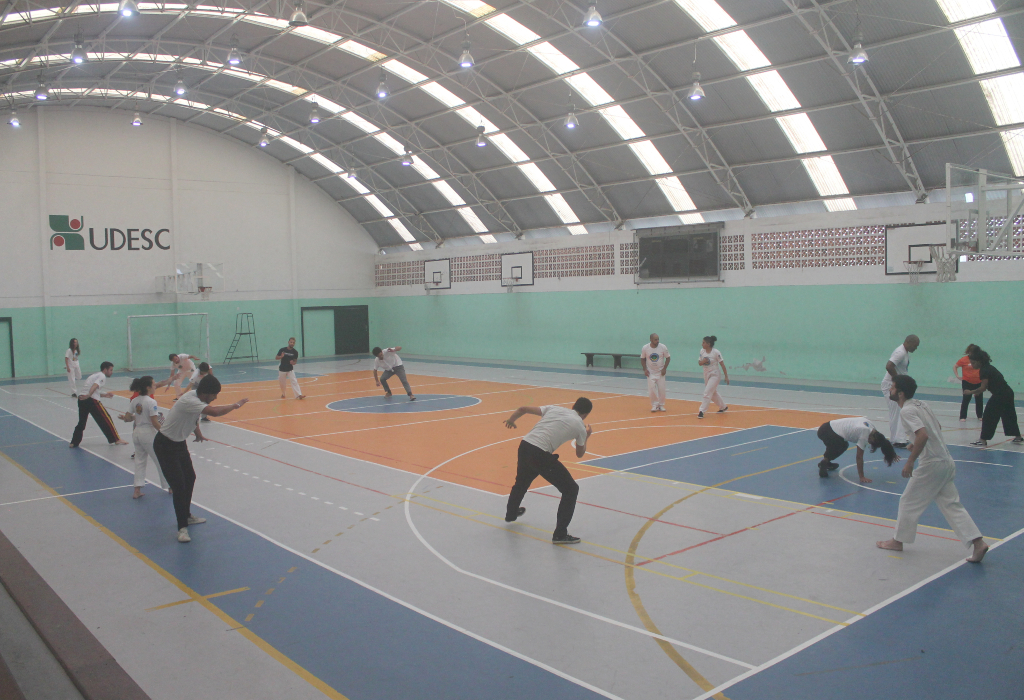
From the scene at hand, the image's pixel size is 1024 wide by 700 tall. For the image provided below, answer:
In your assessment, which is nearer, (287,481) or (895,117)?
(287,481)

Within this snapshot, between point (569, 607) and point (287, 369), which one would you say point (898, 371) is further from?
point (287, 369)

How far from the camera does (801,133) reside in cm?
2255

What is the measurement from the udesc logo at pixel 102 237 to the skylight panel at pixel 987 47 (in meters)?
32.1

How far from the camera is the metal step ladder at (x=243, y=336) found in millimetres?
35534

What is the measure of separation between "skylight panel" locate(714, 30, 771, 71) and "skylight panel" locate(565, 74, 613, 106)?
4648mm

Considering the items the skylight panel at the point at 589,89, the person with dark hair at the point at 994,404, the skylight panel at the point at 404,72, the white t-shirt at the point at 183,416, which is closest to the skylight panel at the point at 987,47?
the person with dark hair at the point at 994,404

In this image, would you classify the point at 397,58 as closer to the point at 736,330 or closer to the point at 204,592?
the point at 736,330

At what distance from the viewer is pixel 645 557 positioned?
299 inches

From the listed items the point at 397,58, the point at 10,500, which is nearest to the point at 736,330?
the point at 397,58

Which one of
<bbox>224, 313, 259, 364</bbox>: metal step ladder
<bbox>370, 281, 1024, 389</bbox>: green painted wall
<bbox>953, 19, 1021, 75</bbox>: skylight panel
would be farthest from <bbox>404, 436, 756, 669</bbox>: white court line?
<bbox>224, 313, 259, 364</bbox>: metal step ladder

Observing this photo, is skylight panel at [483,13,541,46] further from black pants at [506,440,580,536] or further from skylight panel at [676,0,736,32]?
black pants at [506,440,580,536]

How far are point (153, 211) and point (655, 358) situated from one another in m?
26.5

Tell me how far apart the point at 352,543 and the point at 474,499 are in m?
2.27

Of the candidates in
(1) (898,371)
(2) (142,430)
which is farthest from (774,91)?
(2) (142,430)
